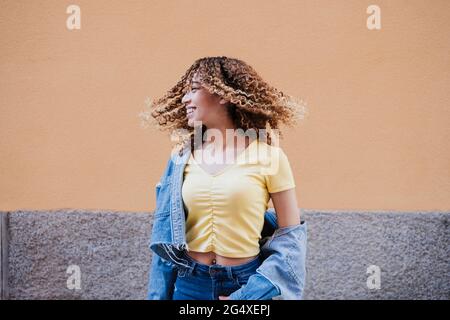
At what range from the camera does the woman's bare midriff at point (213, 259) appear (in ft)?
7.14

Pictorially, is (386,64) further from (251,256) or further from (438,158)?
(251,256)

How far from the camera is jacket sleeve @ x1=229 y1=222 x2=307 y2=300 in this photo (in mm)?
2098

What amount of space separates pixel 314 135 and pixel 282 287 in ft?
6.92

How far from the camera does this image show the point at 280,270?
2137mm

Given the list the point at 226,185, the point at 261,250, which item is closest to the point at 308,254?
the point at 261,250

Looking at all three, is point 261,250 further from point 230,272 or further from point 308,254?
point 308,254

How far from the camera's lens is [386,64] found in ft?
13.2

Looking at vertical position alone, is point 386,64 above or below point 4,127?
above

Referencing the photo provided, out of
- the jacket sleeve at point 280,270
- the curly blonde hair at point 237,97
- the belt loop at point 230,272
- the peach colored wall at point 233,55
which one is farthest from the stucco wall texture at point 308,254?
the belt loop at point 230,272

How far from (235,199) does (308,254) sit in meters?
2.08

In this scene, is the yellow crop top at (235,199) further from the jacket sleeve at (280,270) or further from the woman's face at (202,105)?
the woman's face at (202,105)
